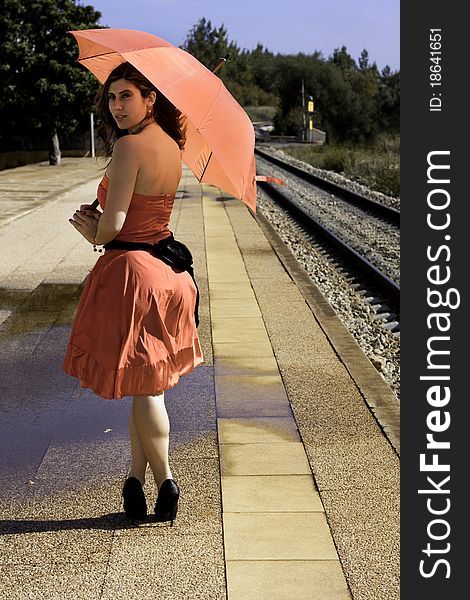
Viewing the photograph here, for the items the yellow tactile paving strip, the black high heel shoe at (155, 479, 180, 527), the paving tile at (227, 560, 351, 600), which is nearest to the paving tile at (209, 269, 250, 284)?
the yellow tactile paving strip

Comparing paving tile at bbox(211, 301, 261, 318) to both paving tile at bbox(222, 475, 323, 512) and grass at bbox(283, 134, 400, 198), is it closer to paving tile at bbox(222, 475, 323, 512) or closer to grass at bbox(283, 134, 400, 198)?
paving tile at bbox(222, 475, 323, 512)

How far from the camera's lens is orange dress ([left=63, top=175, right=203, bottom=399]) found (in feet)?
→ 13.4

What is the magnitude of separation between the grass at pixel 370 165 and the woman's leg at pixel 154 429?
25.5 metres

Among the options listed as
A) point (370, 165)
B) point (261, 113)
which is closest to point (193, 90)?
point (370, 165)

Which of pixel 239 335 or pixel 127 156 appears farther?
pixel 239 335

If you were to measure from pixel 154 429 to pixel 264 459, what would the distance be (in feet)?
3.37

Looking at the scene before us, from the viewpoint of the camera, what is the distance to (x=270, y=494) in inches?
181

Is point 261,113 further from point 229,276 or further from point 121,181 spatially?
point 121,181

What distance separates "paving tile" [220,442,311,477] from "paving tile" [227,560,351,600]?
103cm

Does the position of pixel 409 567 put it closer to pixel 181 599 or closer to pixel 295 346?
pixel 181 599

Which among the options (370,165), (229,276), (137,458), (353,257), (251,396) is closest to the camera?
(137,458)

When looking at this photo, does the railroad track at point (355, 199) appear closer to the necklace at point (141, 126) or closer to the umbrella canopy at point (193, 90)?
the umbrella canopy at point (193, 90)

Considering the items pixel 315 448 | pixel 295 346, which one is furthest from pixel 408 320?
pixel 295 346

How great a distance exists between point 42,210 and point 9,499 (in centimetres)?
1614
